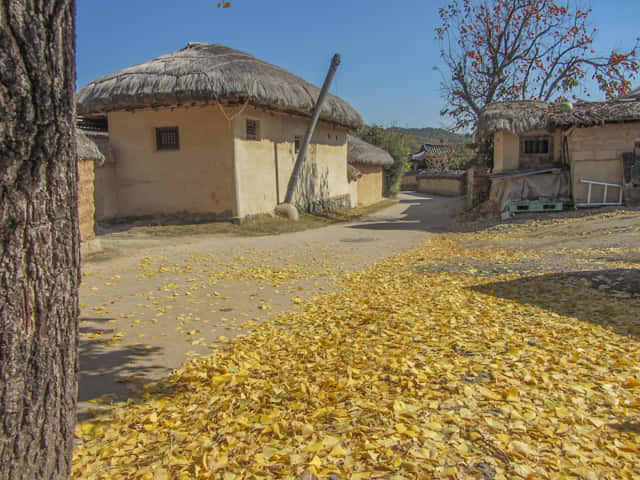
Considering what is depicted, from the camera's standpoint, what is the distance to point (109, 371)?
3.45m

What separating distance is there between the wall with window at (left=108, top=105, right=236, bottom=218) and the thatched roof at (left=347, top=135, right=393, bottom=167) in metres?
11.0

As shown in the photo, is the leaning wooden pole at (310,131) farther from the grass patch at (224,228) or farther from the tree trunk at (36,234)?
the tree trunk at (36,234)

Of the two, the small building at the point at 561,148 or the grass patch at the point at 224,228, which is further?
the small building at the point at 561,148

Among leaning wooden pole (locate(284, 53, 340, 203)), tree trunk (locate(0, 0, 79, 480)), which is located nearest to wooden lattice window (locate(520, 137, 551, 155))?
leaning wooden pole (locate(284, 53, 340, 203))

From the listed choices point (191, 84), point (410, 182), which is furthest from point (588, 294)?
point (410, 182)

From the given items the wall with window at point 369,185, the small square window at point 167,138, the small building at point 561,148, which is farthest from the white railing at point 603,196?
the small square window at point 167,138

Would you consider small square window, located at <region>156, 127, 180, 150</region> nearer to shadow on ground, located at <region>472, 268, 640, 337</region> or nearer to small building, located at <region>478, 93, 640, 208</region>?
shadow on ground, located at <region>472, 268, 640, 337</region>

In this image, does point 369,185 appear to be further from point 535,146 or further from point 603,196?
point 603,196

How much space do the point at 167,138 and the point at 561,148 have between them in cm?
1178

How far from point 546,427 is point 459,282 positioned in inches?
141

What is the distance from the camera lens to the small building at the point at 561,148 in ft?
39.1

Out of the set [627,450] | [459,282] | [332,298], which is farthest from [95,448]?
[459,282]

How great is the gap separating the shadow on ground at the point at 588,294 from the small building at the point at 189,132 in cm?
782

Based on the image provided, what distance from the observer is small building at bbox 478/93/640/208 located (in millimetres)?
11914
